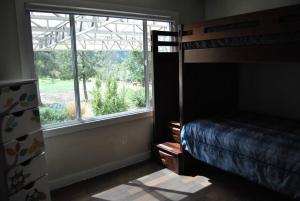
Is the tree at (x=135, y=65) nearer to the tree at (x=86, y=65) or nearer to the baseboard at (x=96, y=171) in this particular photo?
the tree at (x=86, y=65)

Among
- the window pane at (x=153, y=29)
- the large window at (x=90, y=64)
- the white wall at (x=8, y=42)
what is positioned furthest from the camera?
the window pane at (x=153, y=29)

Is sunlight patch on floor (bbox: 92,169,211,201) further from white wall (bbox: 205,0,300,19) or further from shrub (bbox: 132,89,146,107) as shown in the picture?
white wall (bbox: 205,0,300,19)

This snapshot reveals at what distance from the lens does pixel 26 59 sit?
237 cm

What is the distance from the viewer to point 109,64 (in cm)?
305

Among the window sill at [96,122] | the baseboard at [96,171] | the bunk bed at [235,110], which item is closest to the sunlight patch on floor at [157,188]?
the bunk bed at [235,110]

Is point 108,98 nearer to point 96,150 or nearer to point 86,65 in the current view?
point 86,65

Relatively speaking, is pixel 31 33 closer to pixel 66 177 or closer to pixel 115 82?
pixel 115 82

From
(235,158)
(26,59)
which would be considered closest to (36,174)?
(26,59)

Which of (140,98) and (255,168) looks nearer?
(255,168)

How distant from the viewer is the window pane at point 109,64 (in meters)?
2.83

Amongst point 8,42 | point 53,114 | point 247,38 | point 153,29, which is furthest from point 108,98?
point 247,38

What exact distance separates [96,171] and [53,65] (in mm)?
1325

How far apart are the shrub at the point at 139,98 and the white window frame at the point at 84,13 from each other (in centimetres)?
6

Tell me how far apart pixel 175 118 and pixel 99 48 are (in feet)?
4.57
